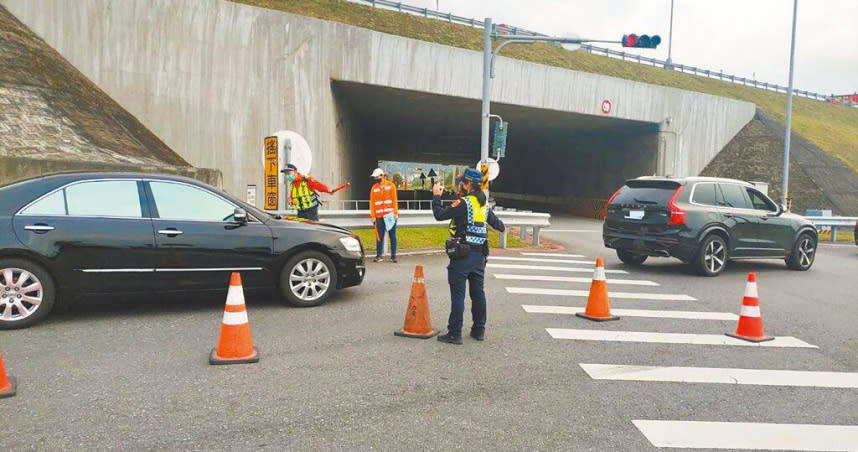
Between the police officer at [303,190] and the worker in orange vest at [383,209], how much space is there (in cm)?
100

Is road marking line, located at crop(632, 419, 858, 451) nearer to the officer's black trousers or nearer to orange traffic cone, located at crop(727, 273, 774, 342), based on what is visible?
the officer's black trousers

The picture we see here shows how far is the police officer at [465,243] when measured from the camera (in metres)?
5.52

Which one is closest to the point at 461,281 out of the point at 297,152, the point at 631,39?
the point at 297,152

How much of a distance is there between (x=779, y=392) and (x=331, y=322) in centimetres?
421

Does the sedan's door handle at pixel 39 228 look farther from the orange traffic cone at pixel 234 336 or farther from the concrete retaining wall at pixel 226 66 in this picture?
the concrete retaining wall at pixel 226 66

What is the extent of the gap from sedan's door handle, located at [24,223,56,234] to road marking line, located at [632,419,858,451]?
18.7 feet

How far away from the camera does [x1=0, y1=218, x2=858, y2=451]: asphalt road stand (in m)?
3.46

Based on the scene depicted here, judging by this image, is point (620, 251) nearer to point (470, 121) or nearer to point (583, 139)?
point (470, 121)

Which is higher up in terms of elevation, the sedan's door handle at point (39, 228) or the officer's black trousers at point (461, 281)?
the sedan's door handle at point (39, 228)

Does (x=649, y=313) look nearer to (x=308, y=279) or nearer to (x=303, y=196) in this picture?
(x=308, y=279)

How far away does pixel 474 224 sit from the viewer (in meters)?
5.56

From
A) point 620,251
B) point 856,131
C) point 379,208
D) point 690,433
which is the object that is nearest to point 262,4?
point 379,208

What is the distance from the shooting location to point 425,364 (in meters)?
4.87

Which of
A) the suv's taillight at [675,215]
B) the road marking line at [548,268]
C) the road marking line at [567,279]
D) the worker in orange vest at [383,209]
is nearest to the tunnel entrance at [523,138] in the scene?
the worker in orange vest at [383,209]
